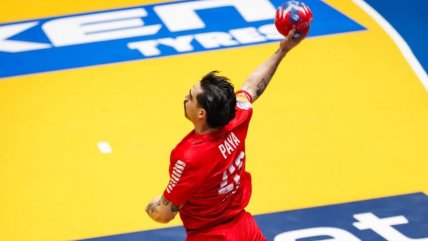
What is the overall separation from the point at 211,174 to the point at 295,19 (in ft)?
4.84

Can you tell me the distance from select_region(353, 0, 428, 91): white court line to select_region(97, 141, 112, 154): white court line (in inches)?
156

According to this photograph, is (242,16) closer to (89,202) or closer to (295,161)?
(295,161)

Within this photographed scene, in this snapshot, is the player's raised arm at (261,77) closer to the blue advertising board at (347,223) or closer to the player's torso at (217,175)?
the player's torso at (217,175)

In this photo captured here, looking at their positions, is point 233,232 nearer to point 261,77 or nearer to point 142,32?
point 261,77

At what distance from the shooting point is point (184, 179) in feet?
26.9

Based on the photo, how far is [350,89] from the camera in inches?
539

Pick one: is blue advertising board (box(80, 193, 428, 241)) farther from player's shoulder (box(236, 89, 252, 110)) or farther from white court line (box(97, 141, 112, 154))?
player's shoulder (box(236, 89, 252, 110))

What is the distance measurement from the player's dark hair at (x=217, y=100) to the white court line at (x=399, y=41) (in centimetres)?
605

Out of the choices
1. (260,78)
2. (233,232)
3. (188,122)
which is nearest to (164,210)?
(233,232)

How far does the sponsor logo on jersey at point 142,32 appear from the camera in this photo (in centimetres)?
1454

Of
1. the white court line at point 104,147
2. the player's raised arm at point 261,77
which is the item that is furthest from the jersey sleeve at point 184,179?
the white court line at point 104,147

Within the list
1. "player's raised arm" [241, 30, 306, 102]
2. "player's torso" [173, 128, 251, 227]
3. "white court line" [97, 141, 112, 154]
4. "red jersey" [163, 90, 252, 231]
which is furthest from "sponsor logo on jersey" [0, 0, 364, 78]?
"player's torso" [173, 128, 251, 227]

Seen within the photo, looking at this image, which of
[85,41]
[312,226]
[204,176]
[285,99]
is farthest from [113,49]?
[204,176]

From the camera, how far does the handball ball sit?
8.88 metres
